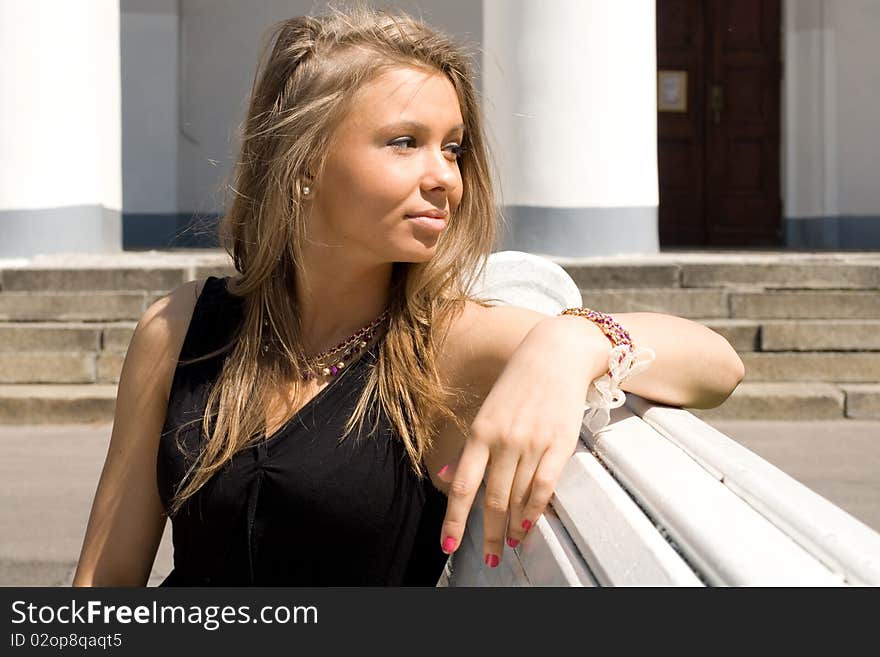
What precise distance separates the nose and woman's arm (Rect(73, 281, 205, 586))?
532mm

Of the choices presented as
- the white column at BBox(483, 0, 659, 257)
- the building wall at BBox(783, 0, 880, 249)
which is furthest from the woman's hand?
the building wall at BBox(783, 0, 880, 249)

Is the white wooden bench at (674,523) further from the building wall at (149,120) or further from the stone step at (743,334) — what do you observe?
the building wall at (149,120)

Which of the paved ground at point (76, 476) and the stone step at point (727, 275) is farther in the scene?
the stone step at point (727, 275)

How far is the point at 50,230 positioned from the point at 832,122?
19.8 feet

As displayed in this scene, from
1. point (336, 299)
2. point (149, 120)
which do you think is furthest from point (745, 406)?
point (149, 120)

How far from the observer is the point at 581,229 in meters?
7.26

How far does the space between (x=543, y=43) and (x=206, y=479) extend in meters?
5.57

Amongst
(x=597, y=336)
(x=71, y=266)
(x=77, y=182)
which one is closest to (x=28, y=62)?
(x=77, y=182)

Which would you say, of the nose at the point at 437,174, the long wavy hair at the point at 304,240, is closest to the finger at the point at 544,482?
the long wavy hair at the point at 304,240

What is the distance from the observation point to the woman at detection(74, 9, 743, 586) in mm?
1799

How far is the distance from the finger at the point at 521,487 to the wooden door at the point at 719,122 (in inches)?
357

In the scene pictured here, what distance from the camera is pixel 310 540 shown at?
6.04ft

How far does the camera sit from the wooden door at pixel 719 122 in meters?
10.3

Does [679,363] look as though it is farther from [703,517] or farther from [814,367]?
[814,367]
